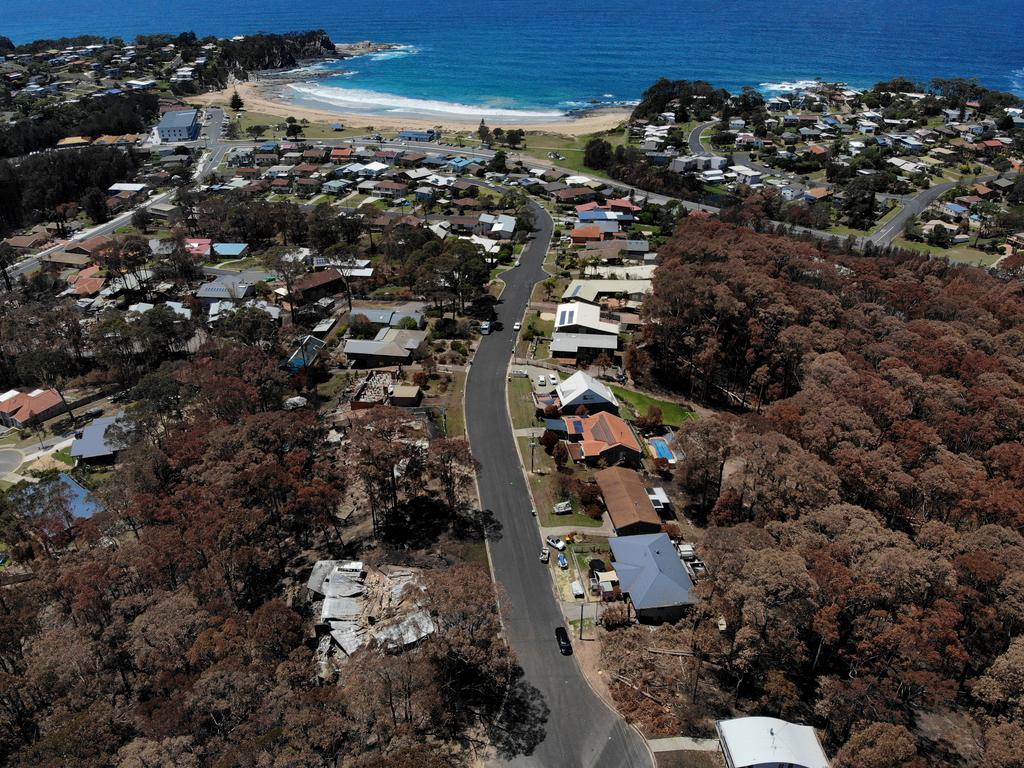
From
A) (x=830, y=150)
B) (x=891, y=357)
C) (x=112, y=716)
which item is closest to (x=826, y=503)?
(x=891, y=357)

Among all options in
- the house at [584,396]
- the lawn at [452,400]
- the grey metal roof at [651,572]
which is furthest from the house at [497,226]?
the grey metal roof at [651,572]

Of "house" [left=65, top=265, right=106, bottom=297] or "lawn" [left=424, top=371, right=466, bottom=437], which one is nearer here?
"lawn" [left=424, top=371, right=466, bottom=437]

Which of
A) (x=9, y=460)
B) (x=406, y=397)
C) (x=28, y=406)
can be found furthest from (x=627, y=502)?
(x=28, y=406)

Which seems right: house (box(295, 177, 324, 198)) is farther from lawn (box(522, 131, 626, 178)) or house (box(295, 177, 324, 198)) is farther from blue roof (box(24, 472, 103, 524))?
blue roof (box(24, 472, 103, 524))

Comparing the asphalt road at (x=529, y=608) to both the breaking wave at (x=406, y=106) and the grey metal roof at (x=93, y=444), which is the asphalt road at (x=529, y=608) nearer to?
the grey metal roof at (x=93, y=444)

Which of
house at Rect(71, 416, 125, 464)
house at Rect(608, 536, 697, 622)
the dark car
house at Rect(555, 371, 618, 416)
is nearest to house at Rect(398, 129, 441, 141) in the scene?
house at Rect(555, 371, 618, 416)
